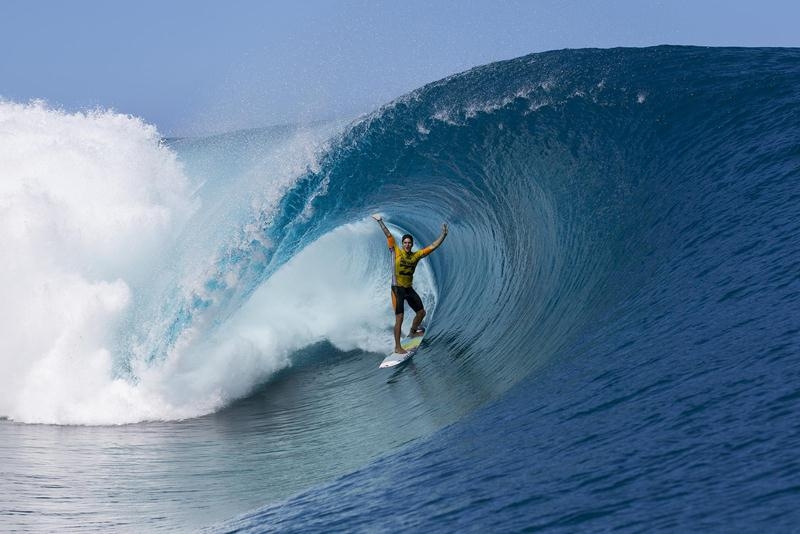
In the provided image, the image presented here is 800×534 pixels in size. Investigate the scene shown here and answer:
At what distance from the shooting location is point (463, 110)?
1290cm

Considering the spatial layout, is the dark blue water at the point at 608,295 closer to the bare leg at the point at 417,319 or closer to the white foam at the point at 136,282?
the bare leg at the point at 417,319

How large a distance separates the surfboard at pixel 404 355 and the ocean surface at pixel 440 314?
0.19m

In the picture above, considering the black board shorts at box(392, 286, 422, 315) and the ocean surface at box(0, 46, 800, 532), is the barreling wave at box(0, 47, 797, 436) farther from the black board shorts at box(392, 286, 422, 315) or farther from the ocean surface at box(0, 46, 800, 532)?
the black board shorts at box(392, 286, 422, 315)

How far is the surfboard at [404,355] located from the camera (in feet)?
36.8

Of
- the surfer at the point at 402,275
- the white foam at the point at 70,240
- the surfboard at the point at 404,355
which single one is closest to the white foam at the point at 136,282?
the white foam at the point at 70,240

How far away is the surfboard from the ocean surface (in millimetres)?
194

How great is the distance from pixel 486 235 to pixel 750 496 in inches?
354

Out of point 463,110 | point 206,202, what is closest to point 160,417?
point 206,202

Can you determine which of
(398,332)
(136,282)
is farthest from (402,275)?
(136,282)

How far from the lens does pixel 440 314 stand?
13.0 m

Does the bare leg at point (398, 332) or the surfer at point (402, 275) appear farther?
the bare leg at point (398, 332)

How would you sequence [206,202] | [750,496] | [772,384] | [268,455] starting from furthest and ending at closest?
1. [206,202]
2. [268,455]
3. [772,384]
4. [750,496]

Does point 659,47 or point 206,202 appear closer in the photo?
point 659,47

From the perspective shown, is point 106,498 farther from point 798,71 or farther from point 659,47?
point 659,47
